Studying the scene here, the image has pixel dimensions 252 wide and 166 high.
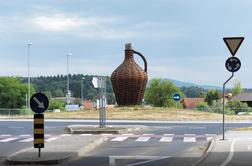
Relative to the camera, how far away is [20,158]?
16578 millimetres

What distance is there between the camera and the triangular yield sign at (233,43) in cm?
2182

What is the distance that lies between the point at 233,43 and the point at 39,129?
8.88 meters

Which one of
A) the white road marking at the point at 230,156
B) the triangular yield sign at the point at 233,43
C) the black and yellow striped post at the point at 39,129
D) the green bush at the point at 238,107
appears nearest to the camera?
the white road marking at the point at 230,156

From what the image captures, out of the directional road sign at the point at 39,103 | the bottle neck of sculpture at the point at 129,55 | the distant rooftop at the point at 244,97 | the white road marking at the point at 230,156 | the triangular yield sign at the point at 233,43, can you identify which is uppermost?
the bottle neck of sculpture at the point at 129,55

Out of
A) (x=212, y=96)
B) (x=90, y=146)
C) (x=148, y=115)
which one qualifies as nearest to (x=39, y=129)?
(x=90, y=146)

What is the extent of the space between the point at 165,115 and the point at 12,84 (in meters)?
95.6

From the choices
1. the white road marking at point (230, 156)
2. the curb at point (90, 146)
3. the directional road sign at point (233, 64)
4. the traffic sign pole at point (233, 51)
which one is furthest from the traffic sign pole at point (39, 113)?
the directional road sign at point (233, 64)

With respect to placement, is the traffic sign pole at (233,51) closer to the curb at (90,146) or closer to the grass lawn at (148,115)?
the curb at (90,146)

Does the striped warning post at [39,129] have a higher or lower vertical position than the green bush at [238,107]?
higher

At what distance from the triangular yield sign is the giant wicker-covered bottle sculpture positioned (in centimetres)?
3942

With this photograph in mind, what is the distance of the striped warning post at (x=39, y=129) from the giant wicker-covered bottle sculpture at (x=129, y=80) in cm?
4476

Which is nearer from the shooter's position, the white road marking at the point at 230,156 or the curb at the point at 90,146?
the white road marking at the point at 230,156

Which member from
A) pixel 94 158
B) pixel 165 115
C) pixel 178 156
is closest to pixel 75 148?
pixel 94 158

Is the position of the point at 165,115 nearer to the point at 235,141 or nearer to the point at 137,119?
the point at 137,119
